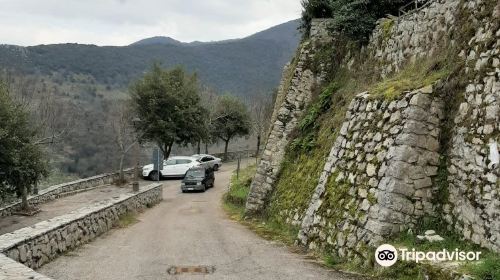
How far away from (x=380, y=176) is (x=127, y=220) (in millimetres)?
12037

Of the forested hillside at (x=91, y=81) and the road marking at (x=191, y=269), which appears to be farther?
the forested hillside at (x=91, y=81)

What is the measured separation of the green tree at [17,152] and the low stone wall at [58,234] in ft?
19.8

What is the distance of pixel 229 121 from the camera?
196 ft

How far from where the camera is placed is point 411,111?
945 cm

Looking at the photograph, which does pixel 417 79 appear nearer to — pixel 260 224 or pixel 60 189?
pixel 260 224

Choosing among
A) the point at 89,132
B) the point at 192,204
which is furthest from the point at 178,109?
the point at 89,132

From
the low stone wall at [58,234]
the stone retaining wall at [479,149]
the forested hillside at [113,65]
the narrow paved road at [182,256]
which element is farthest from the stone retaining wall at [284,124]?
the forested hillside at [113,65]

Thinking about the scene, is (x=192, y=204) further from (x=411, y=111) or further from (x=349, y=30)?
(x=411, y=111)

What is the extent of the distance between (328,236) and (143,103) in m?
35.3

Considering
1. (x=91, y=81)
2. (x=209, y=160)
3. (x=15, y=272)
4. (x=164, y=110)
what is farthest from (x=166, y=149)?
(x=91, y=81)

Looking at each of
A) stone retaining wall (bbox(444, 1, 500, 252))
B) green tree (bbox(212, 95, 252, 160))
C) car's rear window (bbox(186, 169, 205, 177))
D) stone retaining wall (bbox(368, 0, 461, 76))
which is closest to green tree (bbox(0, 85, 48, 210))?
→ car's rear window (bbox(186, 169, 205, 177))

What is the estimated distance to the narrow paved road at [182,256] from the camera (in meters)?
9.66

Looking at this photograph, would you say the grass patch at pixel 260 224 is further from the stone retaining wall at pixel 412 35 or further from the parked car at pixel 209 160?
the parked car at pixel 209 160

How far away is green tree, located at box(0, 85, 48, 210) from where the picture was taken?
2211cm
